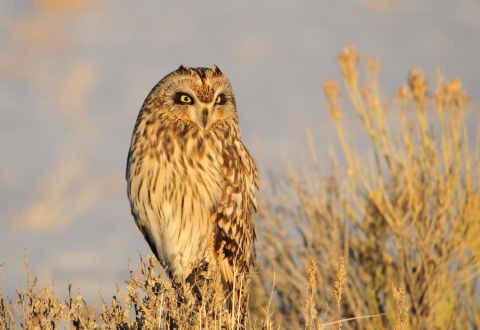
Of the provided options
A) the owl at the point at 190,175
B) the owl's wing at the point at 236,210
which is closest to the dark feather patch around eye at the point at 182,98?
the owl at the point at 190,175

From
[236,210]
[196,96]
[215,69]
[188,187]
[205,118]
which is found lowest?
[236,210]

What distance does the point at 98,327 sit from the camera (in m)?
3.81

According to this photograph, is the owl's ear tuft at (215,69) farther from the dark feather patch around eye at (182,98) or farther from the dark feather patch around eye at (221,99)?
the dark feather patch around eye at (182,98)

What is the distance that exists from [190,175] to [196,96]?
22.0 inches

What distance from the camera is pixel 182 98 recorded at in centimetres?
514

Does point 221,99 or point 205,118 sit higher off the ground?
point 221,99

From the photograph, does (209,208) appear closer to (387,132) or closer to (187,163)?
(187,163)

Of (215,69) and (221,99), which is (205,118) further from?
(215,69)

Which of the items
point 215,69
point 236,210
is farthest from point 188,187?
point 215,69

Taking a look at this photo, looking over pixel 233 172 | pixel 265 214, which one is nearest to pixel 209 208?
pixel 233 172

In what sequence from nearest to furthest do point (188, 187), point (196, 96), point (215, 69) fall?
point (188, 187) → point (196, 96) → point (215, 69)

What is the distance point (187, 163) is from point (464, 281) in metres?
4.11

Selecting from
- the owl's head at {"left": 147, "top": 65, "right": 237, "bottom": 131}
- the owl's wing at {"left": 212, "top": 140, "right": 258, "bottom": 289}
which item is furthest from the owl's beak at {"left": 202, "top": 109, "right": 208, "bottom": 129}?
the owl's wing at {"left": 212, "top": 140, "right": 258, "bottom": 289}

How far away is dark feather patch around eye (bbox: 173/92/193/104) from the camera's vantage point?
5126 millimetres
